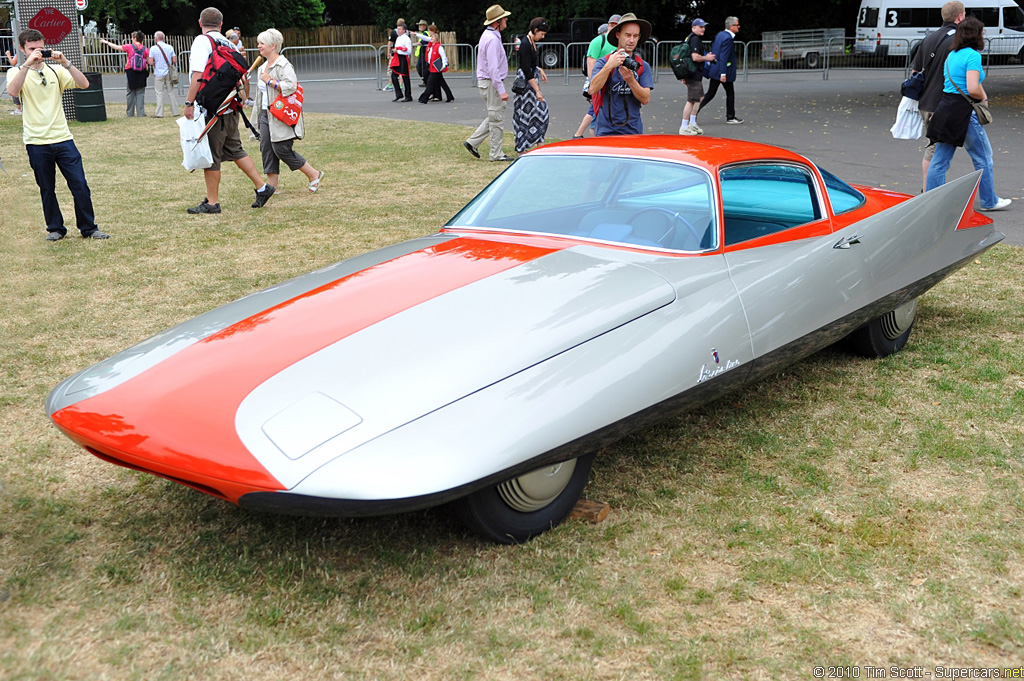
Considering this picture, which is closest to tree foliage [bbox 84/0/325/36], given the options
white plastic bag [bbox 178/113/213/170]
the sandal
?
the sandal

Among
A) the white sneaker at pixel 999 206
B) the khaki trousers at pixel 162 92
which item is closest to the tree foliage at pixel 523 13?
the khaki trousers at pixel 162 92

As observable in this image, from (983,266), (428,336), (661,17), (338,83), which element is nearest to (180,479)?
(428,336)

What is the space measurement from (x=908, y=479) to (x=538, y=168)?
2.24 metres

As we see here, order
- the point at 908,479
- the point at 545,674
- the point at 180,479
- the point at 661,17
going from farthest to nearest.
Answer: the point at 661,17 < the point at 908,479 < the point at 180,479 < the point at 545,674

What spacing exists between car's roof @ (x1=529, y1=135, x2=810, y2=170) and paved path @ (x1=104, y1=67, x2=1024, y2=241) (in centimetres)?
417

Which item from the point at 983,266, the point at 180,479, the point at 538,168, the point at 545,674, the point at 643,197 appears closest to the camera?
the point at 545,674

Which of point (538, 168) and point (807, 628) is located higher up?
point (538, 168)

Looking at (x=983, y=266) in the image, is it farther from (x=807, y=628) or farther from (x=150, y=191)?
(x=150, y=191)

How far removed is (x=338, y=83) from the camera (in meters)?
28.3

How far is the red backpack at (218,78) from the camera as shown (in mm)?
8750

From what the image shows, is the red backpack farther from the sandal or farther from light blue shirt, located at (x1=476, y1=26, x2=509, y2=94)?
light blue shirt, located at (x1=476, y1=26, x2=509, y2=94)

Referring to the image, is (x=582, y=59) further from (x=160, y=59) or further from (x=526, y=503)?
(x=526, y=503)

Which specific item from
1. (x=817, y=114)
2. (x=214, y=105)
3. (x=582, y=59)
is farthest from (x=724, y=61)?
(x=582, y=59)

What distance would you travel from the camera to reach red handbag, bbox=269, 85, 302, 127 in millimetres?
9195
